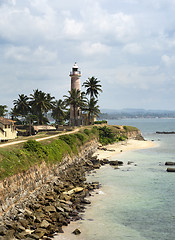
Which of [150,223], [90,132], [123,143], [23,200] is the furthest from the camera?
[123,143]

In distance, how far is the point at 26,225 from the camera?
21828 mm

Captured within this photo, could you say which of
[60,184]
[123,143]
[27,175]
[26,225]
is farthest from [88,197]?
[123,143]

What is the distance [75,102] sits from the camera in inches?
3039

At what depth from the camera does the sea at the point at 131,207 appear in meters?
21.8

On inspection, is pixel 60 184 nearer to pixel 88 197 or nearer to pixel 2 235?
pixel 88 197

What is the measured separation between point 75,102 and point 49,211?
54.2 m

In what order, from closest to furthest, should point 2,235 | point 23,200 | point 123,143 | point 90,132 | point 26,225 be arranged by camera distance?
point 2,235
point 26,225
point 23,200
point 90,132
point 123,143

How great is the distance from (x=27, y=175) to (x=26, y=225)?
6.75 m

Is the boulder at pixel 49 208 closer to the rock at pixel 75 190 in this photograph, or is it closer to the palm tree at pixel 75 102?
the rock at pixel 75 190

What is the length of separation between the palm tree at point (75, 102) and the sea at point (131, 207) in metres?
36.1

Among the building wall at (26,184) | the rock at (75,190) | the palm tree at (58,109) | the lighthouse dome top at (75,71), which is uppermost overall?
the lighthouse dome top at (75,71)

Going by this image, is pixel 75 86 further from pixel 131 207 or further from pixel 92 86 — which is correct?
pixel 131 207

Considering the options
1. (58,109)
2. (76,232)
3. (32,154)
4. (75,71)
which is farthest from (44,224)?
(58,109)

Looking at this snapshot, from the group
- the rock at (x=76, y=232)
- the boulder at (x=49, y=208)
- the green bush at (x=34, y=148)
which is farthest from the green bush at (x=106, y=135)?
the rock at (x=76, y=232)
